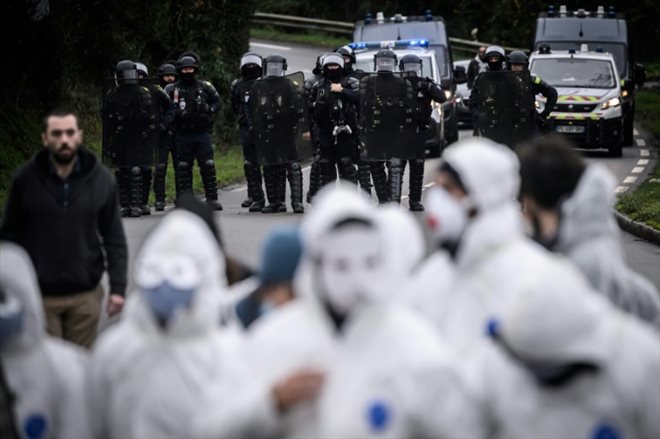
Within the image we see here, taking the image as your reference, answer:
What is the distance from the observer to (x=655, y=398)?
566cm

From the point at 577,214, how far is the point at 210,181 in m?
15.0

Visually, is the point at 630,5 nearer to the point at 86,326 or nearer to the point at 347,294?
the point at 86,326

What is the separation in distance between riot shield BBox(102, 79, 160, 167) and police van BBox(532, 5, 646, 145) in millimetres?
13823

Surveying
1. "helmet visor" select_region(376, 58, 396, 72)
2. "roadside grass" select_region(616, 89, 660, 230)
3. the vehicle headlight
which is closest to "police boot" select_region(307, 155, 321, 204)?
"helmet visor" select_region(376, 58, 396, 72)

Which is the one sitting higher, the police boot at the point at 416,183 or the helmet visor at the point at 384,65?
the helmet visor at the point at 384,65

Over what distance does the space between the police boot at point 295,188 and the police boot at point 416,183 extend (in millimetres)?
1304

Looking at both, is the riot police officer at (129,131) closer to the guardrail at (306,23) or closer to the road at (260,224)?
the road at (260,224)

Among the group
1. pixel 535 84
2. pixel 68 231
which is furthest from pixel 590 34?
pixel 68 231

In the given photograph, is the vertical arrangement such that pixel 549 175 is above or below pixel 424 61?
above

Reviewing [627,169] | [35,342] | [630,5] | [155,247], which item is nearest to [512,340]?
[155,247]

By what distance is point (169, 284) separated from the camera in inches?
219

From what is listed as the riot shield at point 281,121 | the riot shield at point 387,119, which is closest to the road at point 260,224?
the riot shield at point 281,121

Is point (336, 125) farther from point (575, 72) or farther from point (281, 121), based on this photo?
point (575, 72)

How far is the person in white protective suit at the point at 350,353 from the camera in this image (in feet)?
16.2
